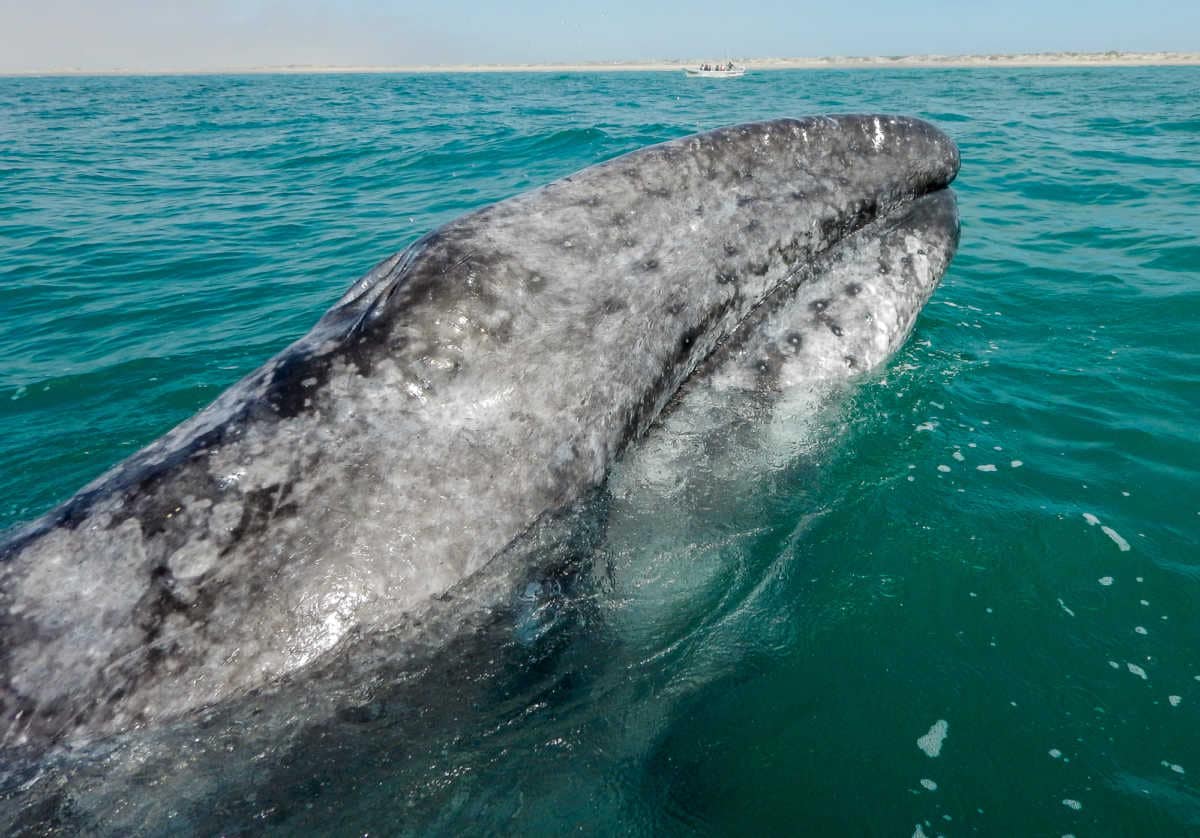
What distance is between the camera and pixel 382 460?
312cm

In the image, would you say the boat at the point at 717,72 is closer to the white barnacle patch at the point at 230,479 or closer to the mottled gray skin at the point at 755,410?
the mottled gray skin at the point at 755,410

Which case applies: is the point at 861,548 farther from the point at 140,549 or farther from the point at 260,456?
the point at 140,549

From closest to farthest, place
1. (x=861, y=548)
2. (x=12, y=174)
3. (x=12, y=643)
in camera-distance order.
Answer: (x=12, y=643) → (x=861, y=548) → (x=12, y=174)

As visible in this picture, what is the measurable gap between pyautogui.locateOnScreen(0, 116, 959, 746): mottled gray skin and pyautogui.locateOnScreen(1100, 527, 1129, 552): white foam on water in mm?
2573

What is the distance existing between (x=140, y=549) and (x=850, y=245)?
173 inches

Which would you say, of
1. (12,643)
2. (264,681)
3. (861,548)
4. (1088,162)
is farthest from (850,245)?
(1088,162)

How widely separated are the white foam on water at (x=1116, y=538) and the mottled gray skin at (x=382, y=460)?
2.57 metres

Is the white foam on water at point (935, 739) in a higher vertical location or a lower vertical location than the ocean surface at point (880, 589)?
lower

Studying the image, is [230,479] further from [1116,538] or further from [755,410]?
[1116,538]

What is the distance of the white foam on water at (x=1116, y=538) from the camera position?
176 inches

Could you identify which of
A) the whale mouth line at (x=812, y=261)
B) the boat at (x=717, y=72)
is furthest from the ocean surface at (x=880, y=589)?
the boat at (x=717, y=72)

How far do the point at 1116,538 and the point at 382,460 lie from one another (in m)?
4.04

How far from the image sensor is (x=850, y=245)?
5.31 m

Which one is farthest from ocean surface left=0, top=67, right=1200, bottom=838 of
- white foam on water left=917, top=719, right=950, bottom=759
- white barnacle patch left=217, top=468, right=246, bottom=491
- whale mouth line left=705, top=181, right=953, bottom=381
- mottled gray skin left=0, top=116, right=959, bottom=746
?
white barnacle patch left=217, top=468, right=246, bottom=491
